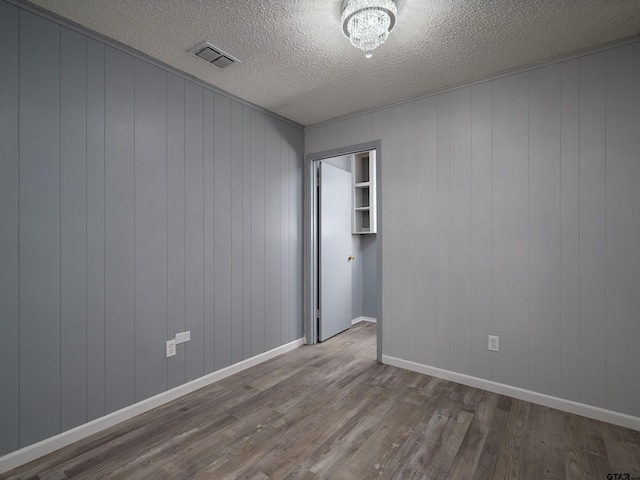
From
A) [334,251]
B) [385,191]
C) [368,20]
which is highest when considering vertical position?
[368,20]

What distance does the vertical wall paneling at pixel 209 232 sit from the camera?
2.59 metres

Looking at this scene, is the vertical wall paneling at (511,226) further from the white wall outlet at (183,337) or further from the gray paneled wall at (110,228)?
the white wall outlet at (183,337)

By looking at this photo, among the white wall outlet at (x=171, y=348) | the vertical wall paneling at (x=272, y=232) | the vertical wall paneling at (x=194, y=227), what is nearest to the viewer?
the white wall outlet at (x=171, y=348)

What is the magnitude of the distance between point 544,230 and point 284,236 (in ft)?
7.50

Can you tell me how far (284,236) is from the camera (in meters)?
3.35

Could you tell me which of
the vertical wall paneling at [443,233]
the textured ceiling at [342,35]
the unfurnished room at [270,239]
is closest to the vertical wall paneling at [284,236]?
the unfurnished room at [270,239]

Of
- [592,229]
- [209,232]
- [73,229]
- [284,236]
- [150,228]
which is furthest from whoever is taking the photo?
[284,236]

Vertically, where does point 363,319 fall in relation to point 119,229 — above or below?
below

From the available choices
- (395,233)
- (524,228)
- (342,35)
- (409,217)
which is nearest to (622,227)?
(524,228)

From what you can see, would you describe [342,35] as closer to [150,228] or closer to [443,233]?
[443,233]

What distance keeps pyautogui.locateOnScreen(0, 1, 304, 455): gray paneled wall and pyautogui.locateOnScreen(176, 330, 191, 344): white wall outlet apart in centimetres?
4

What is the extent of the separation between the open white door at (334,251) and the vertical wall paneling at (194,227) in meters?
1.47

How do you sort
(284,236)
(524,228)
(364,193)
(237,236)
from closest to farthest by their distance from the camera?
(524,228)
(237,236)
(284,236)
(364,193)

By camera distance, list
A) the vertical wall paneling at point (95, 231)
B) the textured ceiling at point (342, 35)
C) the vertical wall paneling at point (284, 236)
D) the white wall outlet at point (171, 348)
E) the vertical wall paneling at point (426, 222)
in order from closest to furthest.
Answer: the textured ceiling at point (342, 35) < the vertical wall paneling at point (95, 231) < the white wall outlet at point (171, 348) < the vertical wall paneling at point (426, 222) < the vertical wall paneling at point (284, 236)
